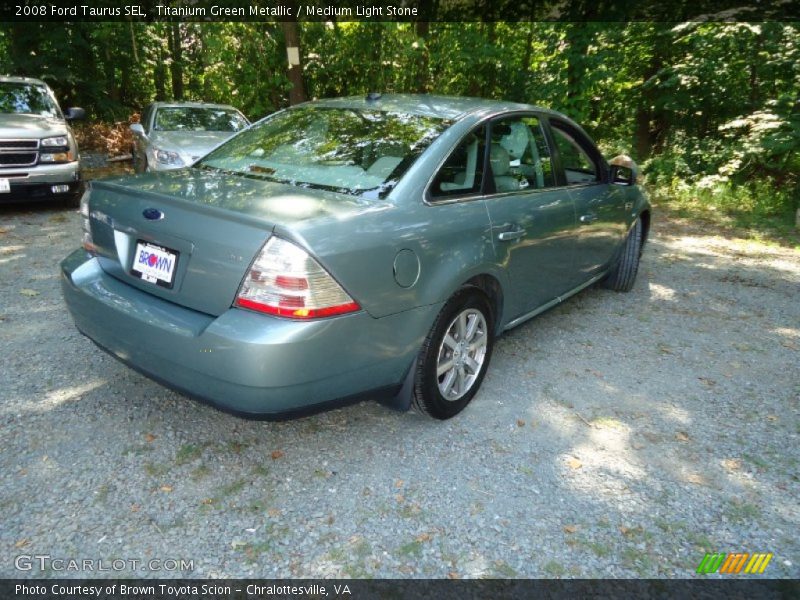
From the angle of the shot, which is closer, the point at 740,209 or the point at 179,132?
the point at 179,132

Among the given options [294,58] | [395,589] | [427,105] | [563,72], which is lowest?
[395,589]

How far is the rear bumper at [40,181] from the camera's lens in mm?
6855

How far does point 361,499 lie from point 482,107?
7.34 feet

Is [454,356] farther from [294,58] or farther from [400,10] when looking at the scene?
[400,10]

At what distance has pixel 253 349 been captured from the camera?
2.19m

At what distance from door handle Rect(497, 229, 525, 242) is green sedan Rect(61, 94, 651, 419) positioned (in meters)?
0.02

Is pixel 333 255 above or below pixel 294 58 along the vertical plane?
below

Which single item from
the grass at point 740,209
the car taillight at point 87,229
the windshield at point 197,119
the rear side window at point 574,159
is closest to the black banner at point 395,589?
the car taillight at point 87,229

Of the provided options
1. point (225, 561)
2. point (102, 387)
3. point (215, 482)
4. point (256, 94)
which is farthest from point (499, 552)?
point (256, 94)

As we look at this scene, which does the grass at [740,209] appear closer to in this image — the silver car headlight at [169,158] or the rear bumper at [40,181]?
the silver car headlight at [169,158]

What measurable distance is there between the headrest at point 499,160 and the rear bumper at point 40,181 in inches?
241

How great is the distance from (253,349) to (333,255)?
46cm

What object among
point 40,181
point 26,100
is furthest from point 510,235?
point 26,100

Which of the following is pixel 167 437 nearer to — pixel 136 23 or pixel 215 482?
pixel 215 482
